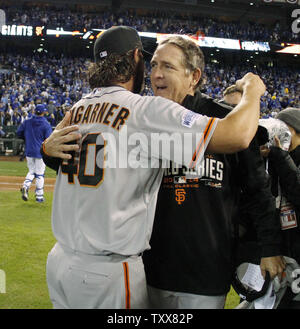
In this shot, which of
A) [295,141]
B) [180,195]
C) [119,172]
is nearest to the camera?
[119,172]

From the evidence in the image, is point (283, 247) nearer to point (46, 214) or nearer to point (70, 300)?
point (70, 300)

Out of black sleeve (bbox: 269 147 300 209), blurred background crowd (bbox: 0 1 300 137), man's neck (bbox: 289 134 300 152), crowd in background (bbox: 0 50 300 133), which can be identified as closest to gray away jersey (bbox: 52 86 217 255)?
black sleeve (bbox: 269 147 300 209)

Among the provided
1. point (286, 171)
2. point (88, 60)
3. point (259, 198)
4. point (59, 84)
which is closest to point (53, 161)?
point (259, 198)

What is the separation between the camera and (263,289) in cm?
193

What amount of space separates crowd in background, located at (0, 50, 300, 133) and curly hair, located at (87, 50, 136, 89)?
1561 centimetres

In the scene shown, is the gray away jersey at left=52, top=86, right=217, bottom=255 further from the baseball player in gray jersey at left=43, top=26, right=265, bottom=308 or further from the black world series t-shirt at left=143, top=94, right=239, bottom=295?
the black world series t-shirt at left=143, top=94, right=239, bottom=295

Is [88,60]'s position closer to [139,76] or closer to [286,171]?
[286,171]

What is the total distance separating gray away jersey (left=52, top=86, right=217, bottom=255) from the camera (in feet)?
5.17

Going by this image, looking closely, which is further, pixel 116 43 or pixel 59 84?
pixel 59 84

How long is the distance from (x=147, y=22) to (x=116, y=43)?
31.9 metres

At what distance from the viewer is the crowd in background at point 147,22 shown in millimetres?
30016

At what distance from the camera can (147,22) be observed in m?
31.6

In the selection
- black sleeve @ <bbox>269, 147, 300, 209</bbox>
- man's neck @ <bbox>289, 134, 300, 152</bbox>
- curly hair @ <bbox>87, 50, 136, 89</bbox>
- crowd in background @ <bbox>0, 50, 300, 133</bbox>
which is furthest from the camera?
crowd in background @ <bbox>0, 50, 300, 133</bbox>

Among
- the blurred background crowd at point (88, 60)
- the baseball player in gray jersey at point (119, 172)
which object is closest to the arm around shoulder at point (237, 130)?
the baseball player in gray jersey at point (119, 172)
